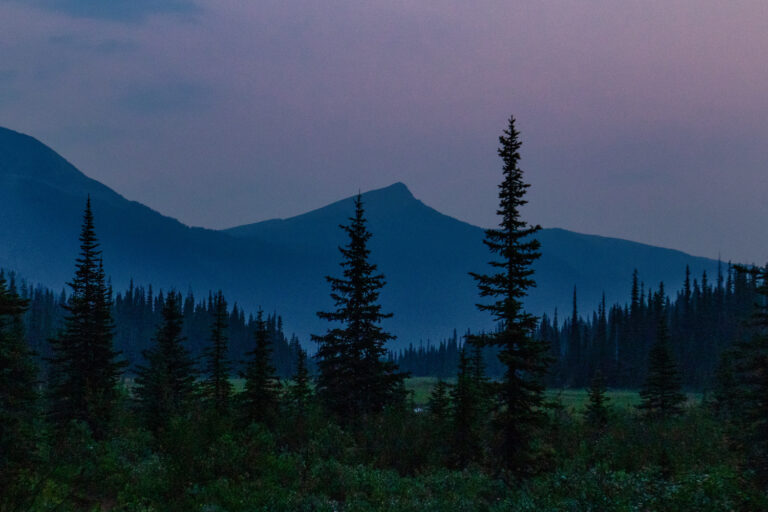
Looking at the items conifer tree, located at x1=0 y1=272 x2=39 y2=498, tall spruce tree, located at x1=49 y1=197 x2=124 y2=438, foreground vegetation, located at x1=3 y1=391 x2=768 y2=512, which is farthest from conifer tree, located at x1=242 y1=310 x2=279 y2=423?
conifer tree, located at x1=0 y1=272 x2=39 y2=498

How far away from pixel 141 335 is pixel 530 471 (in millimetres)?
184021

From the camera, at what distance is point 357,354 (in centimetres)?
3453

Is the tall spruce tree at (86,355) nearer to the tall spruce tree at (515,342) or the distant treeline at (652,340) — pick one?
the tall spruce tree at (515,342)

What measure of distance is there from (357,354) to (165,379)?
10.7 m

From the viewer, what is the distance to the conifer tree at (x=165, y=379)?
28422 millimetres

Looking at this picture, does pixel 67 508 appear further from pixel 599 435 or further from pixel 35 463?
pixel 599 435

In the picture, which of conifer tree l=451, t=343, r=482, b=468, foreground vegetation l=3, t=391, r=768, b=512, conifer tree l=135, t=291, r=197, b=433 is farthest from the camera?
conifer tree l=135, t=291, r=197, b=433

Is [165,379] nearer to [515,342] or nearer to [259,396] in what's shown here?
[259,396]

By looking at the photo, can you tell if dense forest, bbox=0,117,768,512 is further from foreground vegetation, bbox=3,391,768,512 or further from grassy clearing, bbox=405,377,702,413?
grassy clearing, bbox=405,377,702,413

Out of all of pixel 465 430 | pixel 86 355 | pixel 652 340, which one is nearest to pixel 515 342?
pixel 465 430

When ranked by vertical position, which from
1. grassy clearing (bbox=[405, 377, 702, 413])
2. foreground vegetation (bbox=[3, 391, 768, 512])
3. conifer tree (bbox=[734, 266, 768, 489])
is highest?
conifer tree (bbox=[734, 266, 768, 489])

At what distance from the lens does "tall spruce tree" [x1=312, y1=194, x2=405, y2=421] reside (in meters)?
34.0

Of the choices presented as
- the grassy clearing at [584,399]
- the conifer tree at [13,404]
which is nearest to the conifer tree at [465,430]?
the conifer tree at [13,404]

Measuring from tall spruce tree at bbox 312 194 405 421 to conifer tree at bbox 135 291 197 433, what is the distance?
8.01 meters
